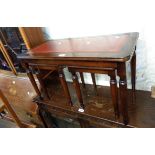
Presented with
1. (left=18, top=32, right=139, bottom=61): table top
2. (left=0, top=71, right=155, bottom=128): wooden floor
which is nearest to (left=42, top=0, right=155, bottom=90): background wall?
(left=18, top=32, right=139, bottom=61): table top

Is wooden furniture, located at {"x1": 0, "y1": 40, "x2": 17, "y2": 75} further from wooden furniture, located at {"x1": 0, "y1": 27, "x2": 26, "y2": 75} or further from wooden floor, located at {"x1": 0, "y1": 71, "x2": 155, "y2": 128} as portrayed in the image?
wooden floor, located at {"x1": 0, "y1": 71, "x2": 155, "y2": 128}

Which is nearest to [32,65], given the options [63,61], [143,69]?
[63,61]

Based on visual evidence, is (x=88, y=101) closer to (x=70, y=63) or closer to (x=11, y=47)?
(x=70, y=63)

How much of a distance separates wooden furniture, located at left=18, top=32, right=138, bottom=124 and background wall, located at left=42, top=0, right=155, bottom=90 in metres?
0.13

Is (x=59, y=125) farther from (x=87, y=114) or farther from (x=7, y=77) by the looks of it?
(x=7, y=77)

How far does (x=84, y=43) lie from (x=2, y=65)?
135 centimetres

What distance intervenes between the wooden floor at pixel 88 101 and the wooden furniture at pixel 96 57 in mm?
120

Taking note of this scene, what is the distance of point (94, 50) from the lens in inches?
44.5

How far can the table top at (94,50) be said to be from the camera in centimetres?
99

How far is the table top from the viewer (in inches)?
38.9
